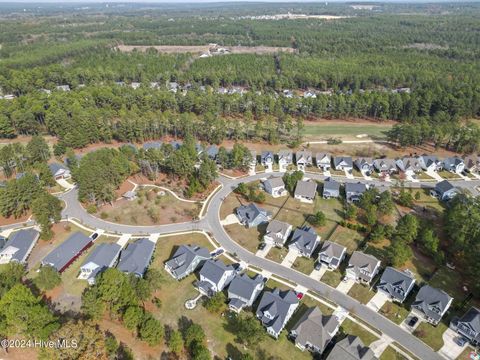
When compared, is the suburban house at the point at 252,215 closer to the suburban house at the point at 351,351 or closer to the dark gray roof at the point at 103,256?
the dark gray roof at the point at 103,256

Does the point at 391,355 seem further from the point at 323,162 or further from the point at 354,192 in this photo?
the point at 323,162

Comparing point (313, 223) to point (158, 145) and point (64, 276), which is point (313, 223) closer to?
point (64, 276)

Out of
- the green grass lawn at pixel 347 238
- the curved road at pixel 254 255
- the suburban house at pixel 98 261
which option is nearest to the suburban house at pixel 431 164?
the curved road at pixel 254 255

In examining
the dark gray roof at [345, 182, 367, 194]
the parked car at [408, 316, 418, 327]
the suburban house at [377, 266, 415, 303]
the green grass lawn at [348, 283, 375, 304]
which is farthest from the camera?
the dark gray roof at [345, 182, 367, 194]

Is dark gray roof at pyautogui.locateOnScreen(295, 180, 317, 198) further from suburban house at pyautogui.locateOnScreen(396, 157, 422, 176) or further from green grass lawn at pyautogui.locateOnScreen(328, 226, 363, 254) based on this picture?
suburban house at pyautogui.locateOnScreen(396, 157, 422, 176)

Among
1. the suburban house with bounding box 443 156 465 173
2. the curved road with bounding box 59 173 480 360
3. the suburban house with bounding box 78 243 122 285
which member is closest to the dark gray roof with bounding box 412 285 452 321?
the curved road with bounding box 59 173 480 360
